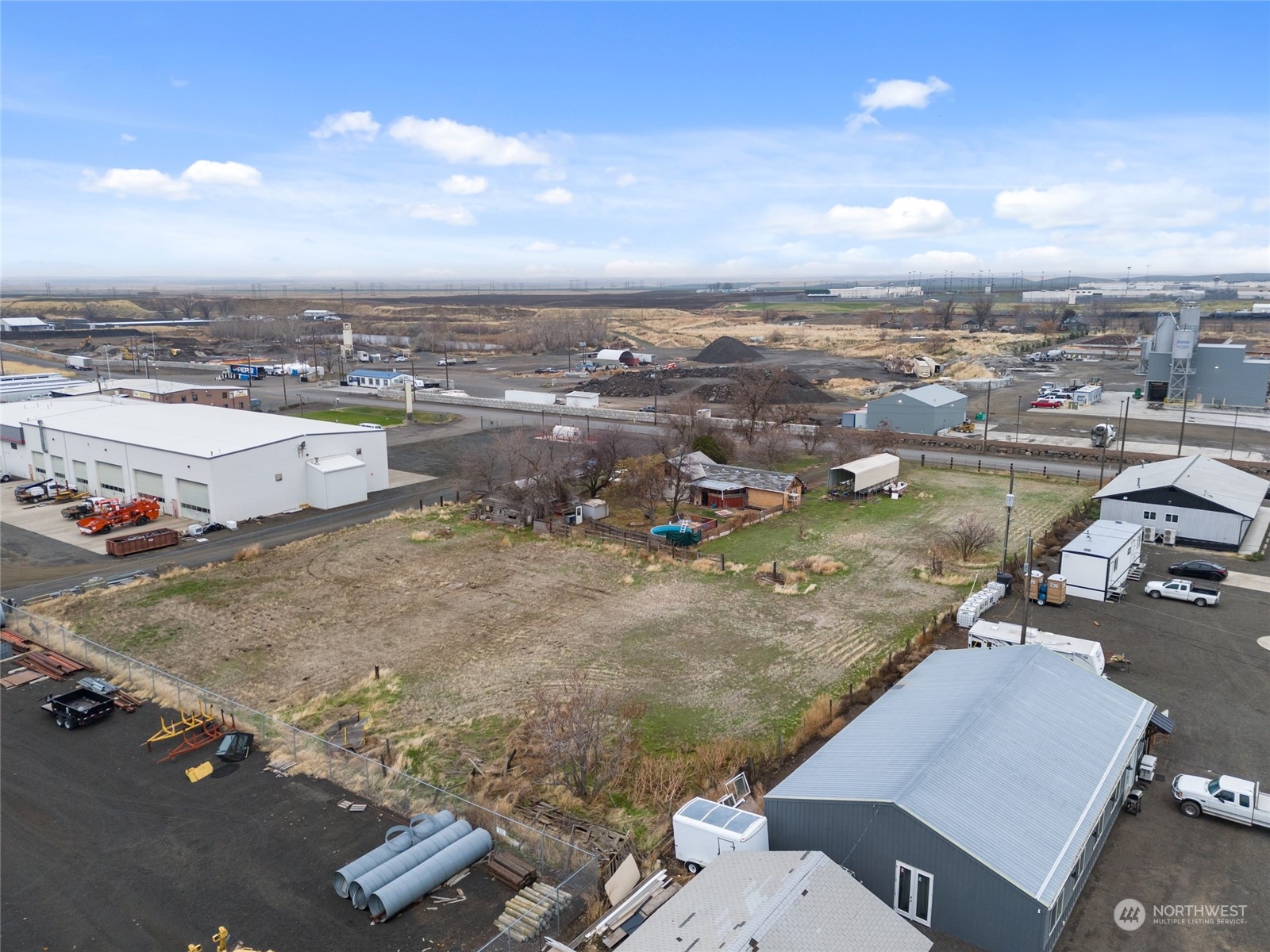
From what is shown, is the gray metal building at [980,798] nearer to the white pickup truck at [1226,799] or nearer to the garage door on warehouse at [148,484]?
the white pickup truck at [1226,799]

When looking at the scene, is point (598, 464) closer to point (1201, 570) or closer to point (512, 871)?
point (1201, 570)

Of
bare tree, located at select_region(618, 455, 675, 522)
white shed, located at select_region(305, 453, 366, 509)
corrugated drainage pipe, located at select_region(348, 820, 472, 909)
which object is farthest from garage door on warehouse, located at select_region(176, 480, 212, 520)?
corrugated drainage pipe, located at select_region(348, 820, 472, 909)

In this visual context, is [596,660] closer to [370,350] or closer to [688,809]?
[688,809]

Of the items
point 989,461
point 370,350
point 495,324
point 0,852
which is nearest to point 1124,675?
point 0,852

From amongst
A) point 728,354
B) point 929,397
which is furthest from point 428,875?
point 728,354

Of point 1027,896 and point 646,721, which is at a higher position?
point 1027,896

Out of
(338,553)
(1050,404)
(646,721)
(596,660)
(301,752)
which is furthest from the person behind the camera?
(1050,404)

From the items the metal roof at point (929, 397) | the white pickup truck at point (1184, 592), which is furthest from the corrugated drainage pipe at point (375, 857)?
the metal roof at point (929, 397)
